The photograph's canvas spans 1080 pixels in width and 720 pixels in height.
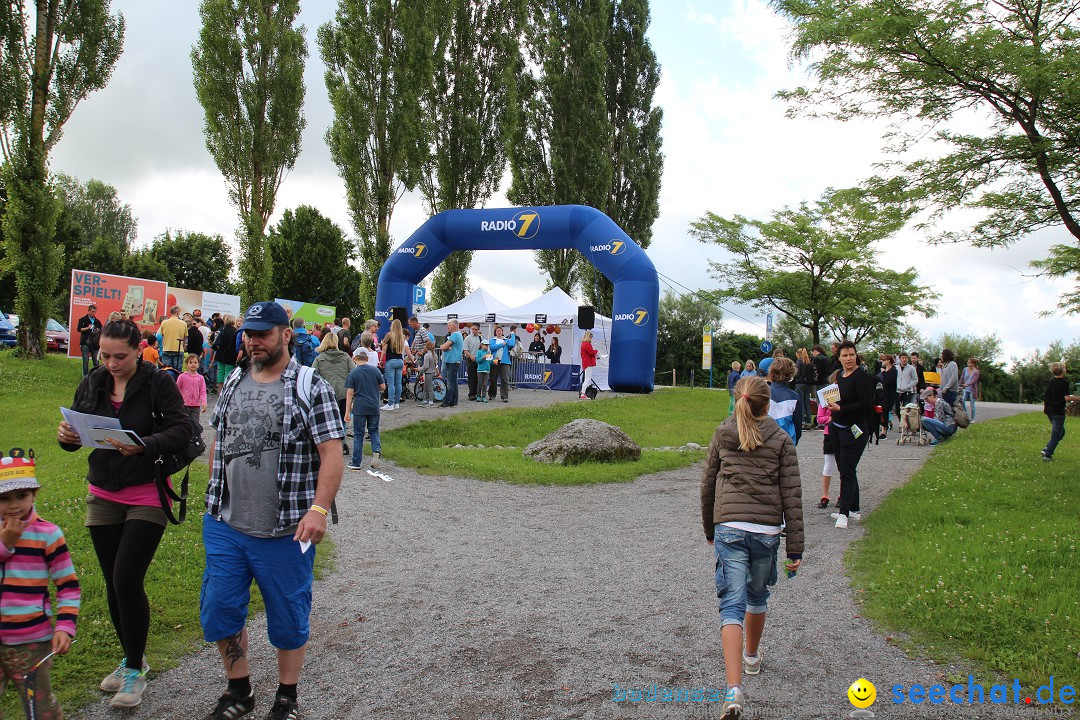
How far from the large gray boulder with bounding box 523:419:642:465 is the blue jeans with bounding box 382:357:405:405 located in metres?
4.32

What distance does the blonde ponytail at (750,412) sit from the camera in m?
3.78

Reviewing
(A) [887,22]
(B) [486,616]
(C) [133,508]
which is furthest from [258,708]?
(A) [887,22]

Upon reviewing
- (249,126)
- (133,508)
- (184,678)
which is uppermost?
(249,126)

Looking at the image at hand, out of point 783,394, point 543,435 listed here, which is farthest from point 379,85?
point 783,394

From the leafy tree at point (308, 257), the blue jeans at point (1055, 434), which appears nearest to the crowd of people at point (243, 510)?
the blue jeans at point (1055, 434)

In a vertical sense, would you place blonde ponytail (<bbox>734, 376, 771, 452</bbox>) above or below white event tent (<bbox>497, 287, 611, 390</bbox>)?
below

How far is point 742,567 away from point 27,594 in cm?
324

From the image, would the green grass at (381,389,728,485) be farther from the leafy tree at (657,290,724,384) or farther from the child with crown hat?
the leafy tree at (657,290,724,384)

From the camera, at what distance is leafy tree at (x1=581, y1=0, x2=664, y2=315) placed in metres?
32.9

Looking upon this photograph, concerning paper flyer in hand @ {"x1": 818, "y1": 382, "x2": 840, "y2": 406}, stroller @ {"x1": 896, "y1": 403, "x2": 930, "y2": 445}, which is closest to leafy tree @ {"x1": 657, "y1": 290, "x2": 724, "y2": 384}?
stroller @ {"x1": 896, "y1": 403, "x2": 930, "y2": 445}

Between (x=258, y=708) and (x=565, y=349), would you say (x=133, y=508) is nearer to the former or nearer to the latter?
(x=258, y=708)

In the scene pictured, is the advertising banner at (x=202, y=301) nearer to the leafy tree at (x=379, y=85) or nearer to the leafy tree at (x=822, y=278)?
the leafy tree at (x=379, y=85)

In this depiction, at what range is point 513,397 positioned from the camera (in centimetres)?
1906

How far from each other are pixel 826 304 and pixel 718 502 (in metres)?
30.6
